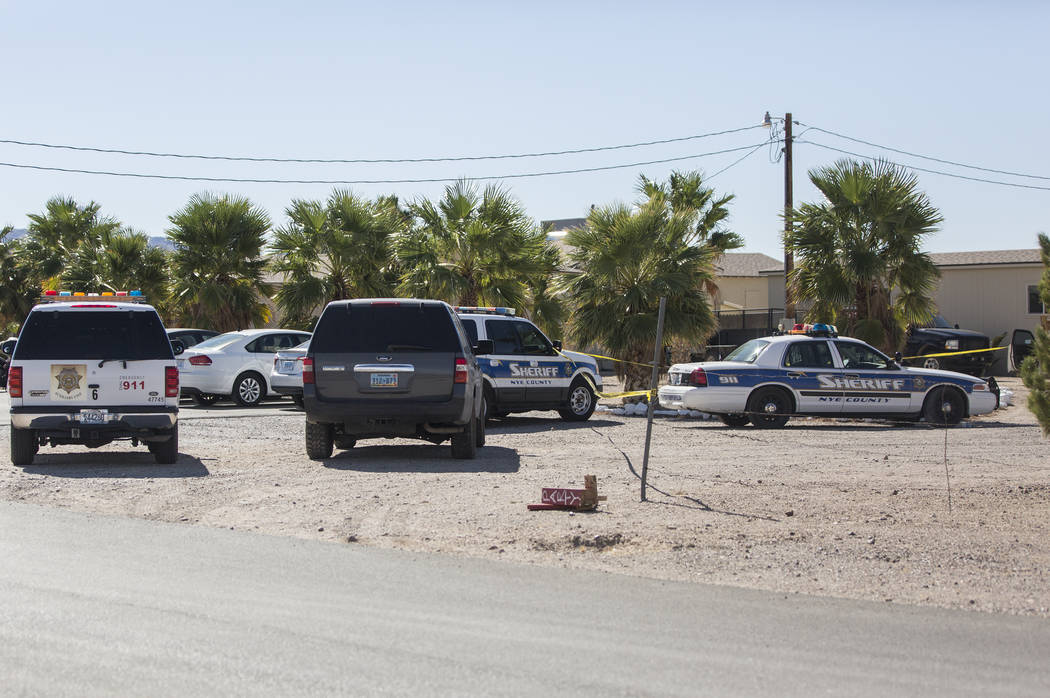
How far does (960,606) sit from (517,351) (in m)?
12.2

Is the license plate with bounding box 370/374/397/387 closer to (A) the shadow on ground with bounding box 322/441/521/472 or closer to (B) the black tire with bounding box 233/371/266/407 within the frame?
(A) the shadow on ground with bounding box 322/441/521/472

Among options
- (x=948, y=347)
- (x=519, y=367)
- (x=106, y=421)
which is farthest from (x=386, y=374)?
(x=948, y=347)

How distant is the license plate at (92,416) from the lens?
12.8 m

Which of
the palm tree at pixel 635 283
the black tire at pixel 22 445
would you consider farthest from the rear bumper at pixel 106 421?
the palm tree at pixel 635 283

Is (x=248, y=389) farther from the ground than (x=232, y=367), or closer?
closer

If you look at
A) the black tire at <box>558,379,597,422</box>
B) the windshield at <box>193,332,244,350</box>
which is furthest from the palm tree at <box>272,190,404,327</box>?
the black tire at <box>558,379,597,422</box>

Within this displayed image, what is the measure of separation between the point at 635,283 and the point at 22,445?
43.8 feet

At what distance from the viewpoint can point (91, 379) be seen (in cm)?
1295

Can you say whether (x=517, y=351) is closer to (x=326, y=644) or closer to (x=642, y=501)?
(x=642, y=501)

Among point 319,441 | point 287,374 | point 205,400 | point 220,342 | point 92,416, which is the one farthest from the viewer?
point 205,400

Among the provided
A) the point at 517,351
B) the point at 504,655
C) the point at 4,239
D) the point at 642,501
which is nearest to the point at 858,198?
the point at 517,351

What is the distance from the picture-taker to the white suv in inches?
505

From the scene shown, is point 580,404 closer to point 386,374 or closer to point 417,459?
point 417,459

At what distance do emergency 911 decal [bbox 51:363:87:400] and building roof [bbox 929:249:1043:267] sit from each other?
1204 inches
